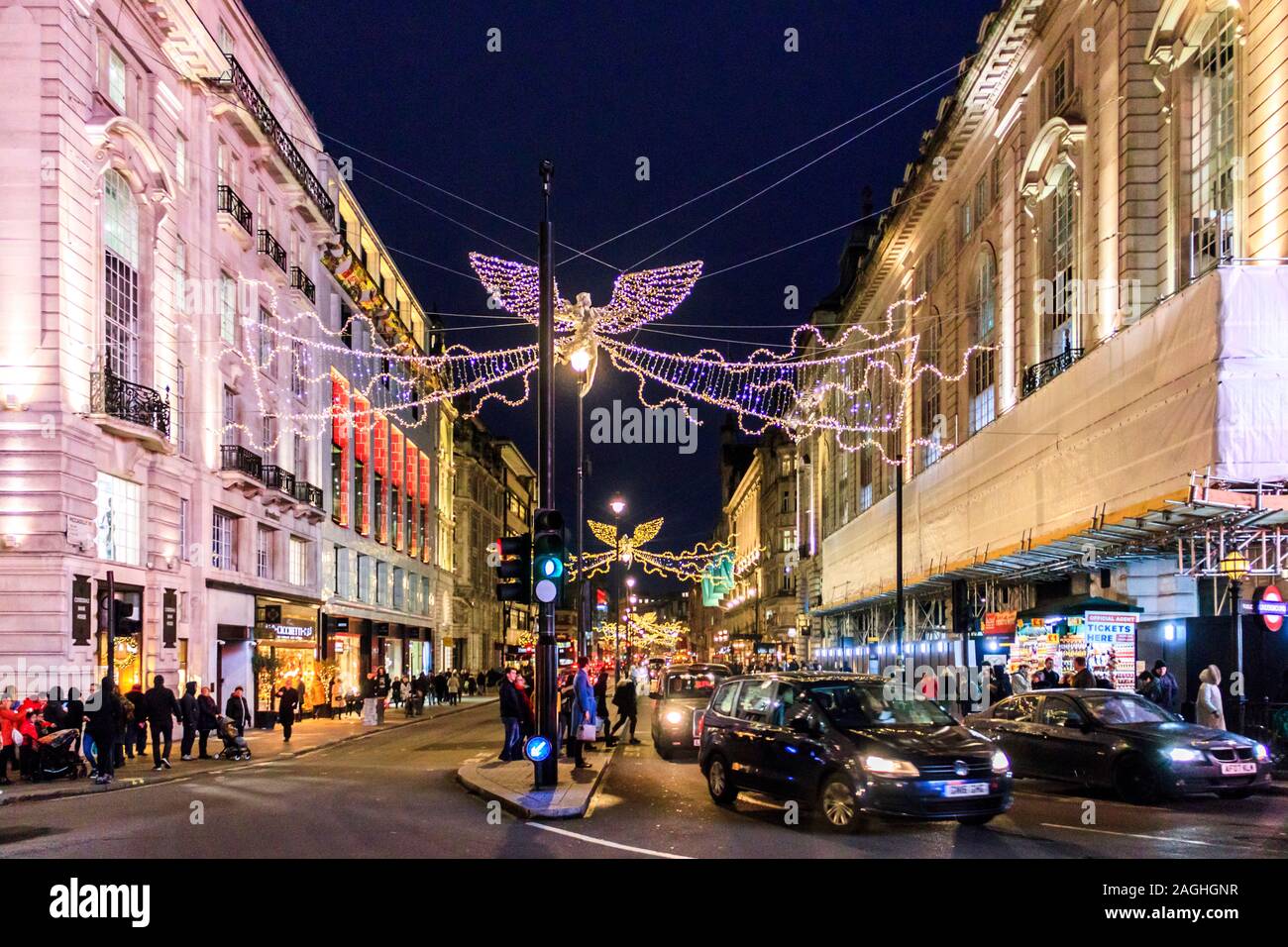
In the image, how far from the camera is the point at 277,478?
36781 mm

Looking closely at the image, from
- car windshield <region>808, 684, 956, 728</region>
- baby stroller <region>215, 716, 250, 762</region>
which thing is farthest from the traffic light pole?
baby stroller <region>215, 716, 250, 762</region>

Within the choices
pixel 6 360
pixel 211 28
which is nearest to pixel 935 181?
pixel 211 28

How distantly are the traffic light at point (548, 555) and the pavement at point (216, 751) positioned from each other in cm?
799

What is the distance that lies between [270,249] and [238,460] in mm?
7511

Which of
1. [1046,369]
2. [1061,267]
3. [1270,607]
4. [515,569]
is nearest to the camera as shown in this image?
[515,569]

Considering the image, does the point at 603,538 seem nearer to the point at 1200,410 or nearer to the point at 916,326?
the point at 916,326

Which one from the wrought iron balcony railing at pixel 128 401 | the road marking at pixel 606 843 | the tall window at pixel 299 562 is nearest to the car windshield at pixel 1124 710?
the road marking at pixel 606 843

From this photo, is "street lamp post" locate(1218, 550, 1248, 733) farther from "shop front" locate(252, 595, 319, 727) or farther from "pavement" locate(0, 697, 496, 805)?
"shop front" locate(252, 595, 319, 727)

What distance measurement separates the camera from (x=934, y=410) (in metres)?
41.0

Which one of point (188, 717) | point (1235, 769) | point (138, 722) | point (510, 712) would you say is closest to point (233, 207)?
point (138, 722)

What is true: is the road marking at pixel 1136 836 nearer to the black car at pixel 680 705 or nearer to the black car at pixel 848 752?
the black car at pixel 848 752

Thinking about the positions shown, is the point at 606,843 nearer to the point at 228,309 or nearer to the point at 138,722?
the point at 138,722

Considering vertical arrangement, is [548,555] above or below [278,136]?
below
